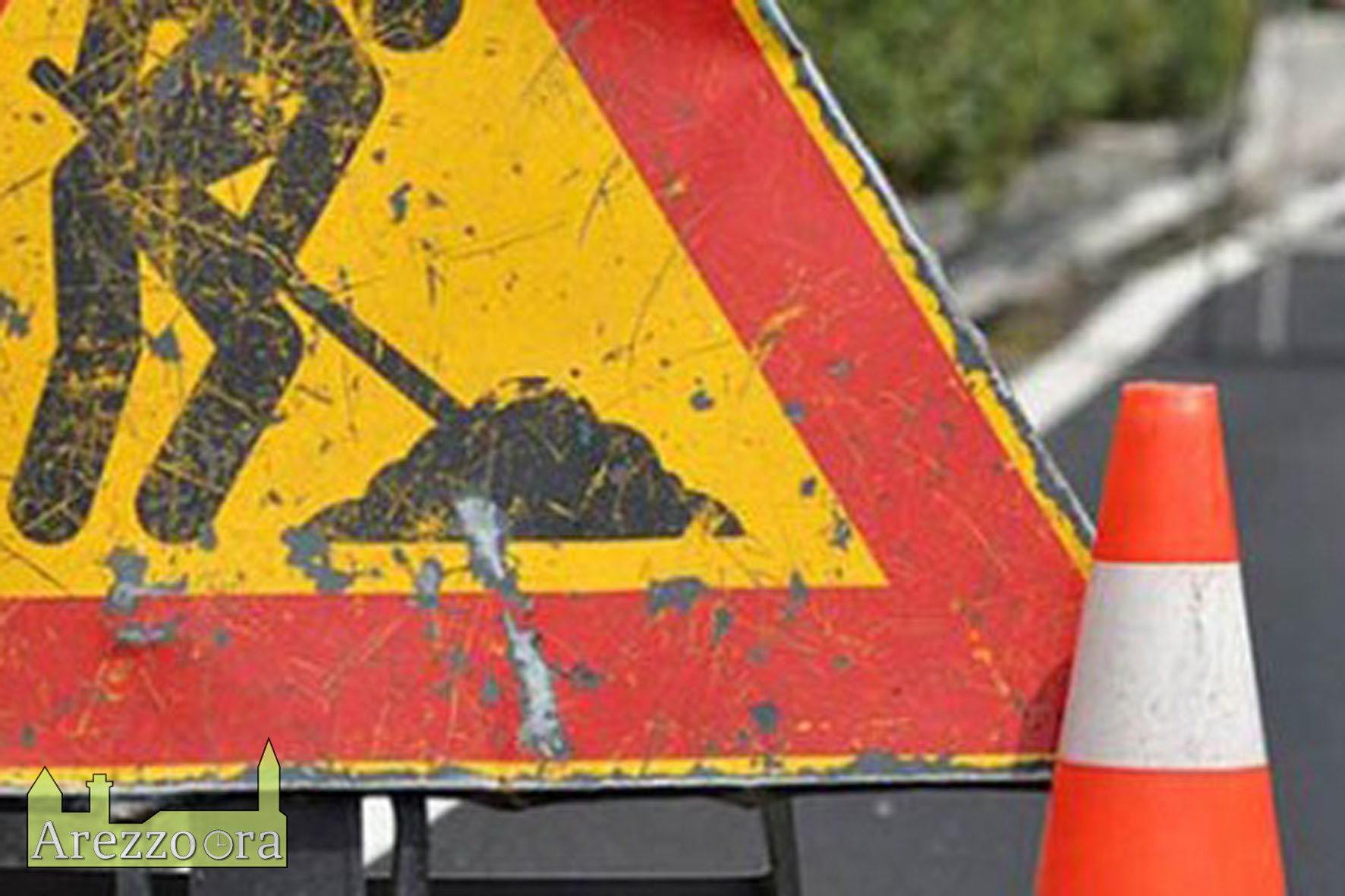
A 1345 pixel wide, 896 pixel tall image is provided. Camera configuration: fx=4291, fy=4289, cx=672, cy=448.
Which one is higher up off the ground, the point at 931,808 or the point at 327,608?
the point at 931,808

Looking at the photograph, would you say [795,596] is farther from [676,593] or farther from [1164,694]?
[1164,694]

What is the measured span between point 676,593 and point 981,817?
318cm

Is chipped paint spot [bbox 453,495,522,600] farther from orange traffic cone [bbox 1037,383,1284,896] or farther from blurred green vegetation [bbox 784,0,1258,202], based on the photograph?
blurred green vegetation [bbox 784,0,1258,202]

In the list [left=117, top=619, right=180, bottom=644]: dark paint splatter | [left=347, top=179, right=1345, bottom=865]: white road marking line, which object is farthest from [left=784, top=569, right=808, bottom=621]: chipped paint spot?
[left=347, top=179, right=1345, bottom=865]: white road marking line

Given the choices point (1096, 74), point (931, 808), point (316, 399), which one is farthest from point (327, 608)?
point (1096, 74)

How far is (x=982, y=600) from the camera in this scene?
4.53 meters

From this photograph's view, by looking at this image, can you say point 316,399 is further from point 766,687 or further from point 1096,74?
point 1096,74

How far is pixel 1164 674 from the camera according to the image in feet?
15.1

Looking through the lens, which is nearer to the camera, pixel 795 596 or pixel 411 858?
pixel 795 596

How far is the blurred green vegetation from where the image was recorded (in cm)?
A: 1747

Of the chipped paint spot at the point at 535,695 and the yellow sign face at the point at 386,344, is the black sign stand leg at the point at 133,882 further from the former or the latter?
the chipped paint spot at the point at 535,695

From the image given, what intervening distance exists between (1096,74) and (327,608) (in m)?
20.0

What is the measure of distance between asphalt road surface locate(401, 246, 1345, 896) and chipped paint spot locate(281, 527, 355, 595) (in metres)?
0.62

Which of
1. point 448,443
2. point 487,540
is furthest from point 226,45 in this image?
point 487,540
